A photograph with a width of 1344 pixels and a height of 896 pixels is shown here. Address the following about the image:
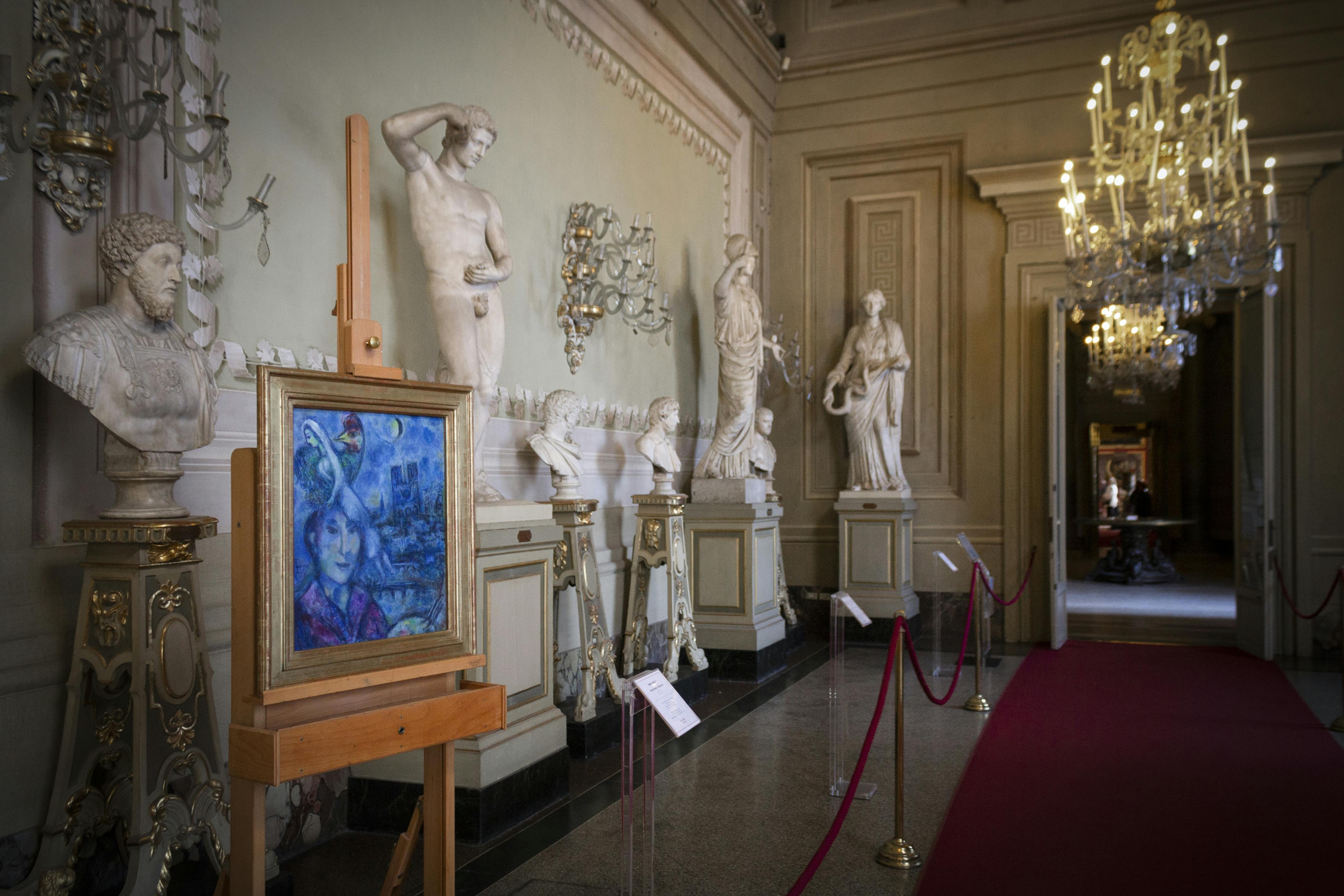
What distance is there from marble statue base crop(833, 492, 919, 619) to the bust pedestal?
6.65 meters

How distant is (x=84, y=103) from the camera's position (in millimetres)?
3062

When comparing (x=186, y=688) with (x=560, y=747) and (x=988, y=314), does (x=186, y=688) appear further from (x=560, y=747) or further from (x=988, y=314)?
(x=988, y=314)

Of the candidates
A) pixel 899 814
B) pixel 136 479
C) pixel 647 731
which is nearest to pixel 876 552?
pixel 899 814

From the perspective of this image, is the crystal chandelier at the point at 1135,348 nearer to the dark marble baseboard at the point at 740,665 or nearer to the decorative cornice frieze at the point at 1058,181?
the decorative cornice frieze at the point at 1058,181

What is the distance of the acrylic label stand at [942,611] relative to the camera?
7367 mm

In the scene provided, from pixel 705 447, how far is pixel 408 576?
20.5 feet

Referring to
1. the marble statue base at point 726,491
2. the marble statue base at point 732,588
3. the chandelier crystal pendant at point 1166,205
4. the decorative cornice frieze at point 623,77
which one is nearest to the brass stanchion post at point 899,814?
the marble statue base at point 732,588

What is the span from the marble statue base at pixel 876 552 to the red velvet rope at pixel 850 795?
489 centimetres

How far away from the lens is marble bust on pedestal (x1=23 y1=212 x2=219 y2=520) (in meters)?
2.83

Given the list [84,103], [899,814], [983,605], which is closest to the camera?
[84,103]

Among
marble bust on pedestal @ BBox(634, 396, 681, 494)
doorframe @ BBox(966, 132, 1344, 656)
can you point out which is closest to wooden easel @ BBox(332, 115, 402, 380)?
marble bust on pedestal @ BBox(634, 396, 681, 494)

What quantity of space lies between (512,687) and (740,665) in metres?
3.18

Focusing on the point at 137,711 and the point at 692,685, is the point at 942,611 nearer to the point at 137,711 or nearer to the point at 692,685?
the point at 692,685

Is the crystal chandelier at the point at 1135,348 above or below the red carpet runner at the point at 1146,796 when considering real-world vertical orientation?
above
